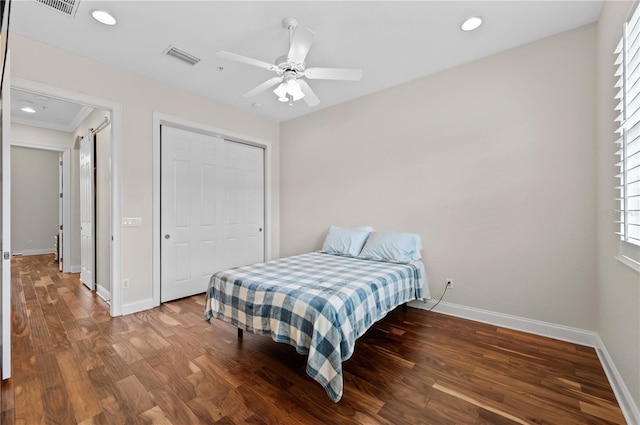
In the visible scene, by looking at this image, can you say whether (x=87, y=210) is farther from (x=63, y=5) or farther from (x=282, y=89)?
(x=282, y=89)

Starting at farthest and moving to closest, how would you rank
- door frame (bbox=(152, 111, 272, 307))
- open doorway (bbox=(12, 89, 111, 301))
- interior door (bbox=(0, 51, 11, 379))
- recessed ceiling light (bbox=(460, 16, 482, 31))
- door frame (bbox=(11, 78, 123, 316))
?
open doorway (bbox=(12, 89, 111, 301)) < door frame (bbox=(152, 111, 272, 307)) < door frame (bbox=(11, 78, 123, 316)) < recessed ceiling light (bbox=(460, 16, 482, 31)) < interior door (bbox=(0, 51, 11, 379))

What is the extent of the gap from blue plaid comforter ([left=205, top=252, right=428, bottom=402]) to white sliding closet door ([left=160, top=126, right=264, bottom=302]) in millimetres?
1450

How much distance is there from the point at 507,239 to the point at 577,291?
66cm

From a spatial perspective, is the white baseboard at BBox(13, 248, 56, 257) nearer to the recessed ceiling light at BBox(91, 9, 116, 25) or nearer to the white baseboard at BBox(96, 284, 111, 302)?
the white baseboard at BBox(96, 284, 111, 302)

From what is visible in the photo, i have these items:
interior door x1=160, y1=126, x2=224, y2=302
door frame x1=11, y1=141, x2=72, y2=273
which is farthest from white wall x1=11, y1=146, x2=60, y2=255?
interior door x1=160, y1=126, x2=224, y2=302

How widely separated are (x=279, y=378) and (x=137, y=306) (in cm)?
222

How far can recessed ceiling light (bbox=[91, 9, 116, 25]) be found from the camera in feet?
7.09

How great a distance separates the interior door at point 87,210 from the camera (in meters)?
4.01

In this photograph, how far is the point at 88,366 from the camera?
2039mm

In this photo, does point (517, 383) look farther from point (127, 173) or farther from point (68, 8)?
point (68, 8)

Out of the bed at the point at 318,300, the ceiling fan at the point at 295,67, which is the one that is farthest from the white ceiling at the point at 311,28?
the bed at the point at 318,300

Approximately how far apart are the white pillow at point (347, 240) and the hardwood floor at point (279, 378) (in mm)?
934

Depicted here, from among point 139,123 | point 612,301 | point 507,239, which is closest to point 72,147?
point 139,123

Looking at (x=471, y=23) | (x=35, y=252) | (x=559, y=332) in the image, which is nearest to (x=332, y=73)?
(x=471, y=23)
